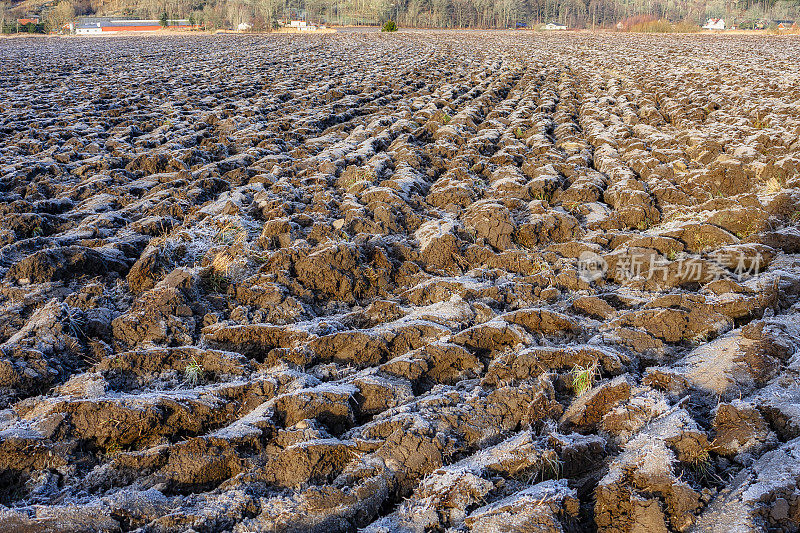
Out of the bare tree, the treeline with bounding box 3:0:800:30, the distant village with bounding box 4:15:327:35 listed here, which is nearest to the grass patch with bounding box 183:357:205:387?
the distant village with bounding box 4:15:327:35

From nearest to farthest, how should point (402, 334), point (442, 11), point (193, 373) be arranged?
1. point (193, 373)
2. point (402, 334)
3. point (442, 11)

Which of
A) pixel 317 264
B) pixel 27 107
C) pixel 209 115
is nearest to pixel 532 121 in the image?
pixel 209 115

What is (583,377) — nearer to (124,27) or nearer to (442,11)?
(124,27)

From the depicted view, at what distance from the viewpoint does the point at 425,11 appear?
73062 millimetres

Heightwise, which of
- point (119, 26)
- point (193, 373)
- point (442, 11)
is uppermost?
point (442, 11)

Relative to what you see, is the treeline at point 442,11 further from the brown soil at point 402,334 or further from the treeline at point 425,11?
the brown soil at point 402,334

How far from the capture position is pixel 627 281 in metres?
3.72

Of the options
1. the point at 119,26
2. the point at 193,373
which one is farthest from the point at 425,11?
the point at 193,373

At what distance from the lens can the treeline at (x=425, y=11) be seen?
66500 mm

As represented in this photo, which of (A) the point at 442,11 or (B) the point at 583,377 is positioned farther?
(A) the point at 442,11

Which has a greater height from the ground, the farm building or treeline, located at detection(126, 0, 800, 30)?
treeline, located at detection(126, 0, 800, 30)

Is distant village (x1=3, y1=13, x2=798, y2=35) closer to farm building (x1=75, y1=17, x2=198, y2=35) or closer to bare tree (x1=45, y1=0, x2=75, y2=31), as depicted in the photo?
farm building (x1=75, y1=17, x2=198, y2=35)

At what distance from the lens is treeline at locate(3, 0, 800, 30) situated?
2618 inches

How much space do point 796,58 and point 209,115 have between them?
64.9 feet
